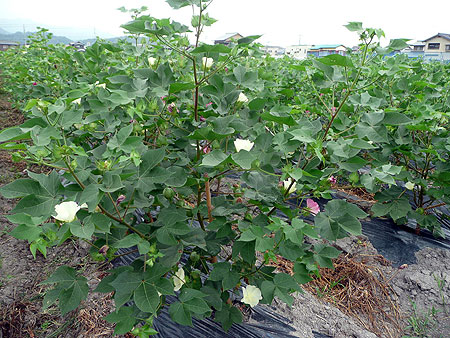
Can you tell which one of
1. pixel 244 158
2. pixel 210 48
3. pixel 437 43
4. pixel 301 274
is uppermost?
pixel 437 43

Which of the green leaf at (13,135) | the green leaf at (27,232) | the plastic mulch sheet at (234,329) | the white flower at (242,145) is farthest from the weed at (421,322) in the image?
the green leaf at (13,135)

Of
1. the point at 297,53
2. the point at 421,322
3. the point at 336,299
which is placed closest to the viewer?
the point at 421,322

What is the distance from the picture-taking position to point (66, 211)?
864mm

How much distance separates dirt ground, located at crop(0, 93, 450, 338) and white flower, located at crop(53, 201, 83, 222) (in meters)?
0.79

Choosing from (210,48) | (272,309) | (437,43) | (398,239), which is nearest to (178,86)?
(210,48)

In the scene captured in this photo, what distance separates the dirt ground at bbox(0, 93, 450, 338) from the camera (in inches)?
66.8

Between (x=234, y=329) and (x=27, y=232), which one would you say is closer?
(x=27, y=232)

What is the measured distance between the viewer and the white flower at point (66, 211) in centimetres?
85

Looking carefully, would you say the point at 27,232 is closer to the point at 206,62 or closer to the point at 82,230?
the point at 82,230

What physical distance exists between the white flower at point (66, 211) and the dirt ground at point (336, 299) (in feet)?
2.60

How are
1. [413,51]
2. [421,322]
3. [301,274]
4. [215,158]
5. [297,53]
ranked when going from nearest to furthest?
[215,158]
[301,274]
[421,322]
[297,53]
[413,51]

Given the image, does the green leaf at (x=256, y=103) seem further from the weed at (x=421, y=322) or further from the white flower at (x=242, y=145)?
the weed at (x=421, y=322)

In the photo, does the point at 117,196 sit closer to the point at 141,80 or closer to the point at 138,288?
the point at 138,288

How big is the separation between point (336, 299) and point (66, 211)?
1.70 metres
